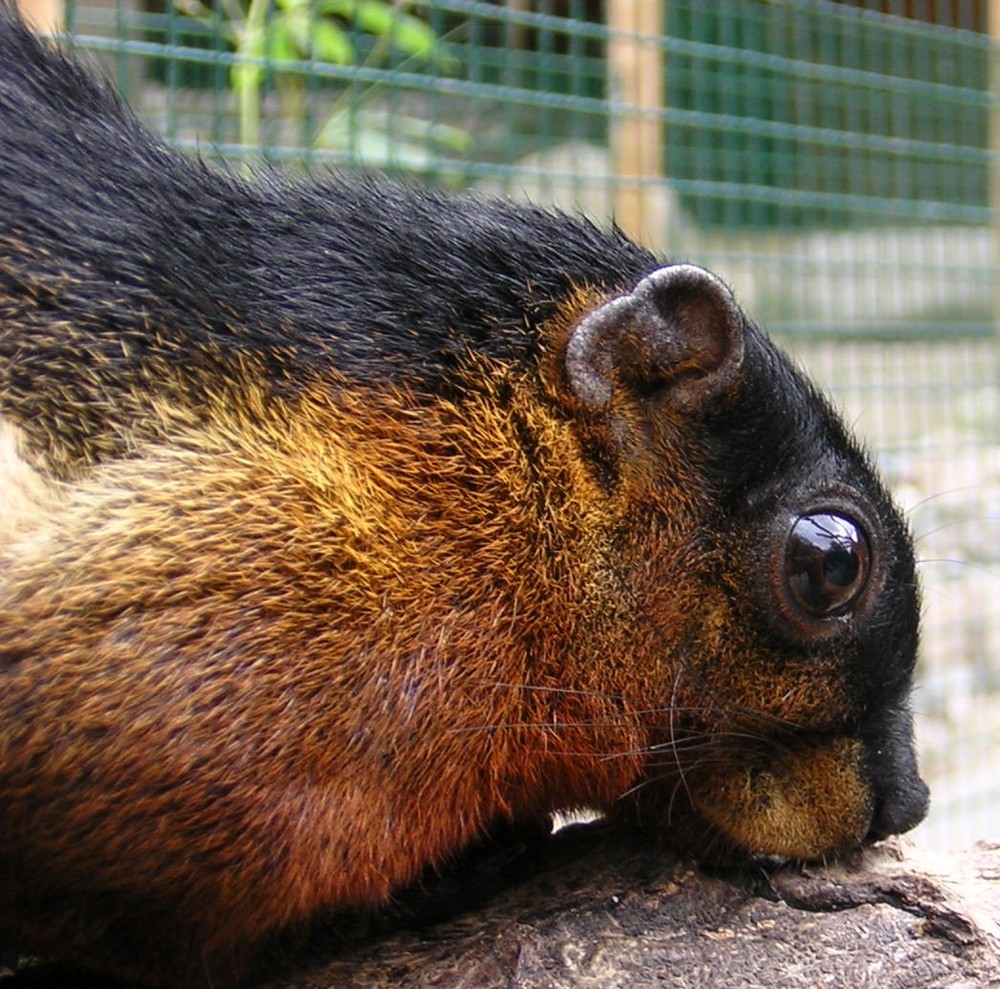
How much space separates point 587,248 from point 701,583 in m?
0.74

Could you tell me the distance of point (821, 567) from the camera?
8.22ft

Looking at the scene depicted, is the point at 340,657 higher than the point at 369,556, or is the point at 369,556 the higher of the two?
the point at 369,556

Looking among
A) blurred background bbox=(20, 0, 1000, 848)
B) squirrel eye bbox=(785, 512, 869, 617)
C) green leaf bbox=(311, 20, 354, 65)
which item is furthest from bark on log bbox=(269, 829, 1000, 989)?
green leaf bbox=(311, 20, 354, 65)

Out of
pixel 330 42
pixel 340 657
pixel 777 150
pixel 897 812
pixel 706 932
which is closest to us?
pixel 340 657

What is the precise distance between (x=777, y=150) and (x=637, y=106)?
1867mm

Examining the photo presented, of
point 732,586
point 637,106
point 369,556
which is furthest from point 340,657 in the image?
point 637,106

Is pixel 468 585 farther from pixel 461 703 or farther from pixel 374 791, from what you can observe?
pixel 374 791

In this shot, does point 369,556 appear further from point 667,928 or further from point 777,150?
point 777,150

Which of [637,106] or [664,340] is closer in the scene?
[664,340]

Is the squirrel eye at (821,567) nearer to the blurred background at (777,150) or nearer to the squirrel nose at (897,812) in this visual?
the squirrel nose at (897,812)

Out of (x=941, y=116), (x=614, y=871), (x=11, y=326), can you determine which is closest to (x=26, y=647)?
(x=11, y=326)

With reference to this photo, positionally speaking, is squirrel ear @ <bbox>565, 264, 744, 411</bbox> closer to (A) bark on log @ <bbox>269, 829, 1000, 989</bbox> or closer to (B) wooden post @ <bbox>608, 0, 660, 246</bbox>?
(A) bark on log @ <bbox>269, 829, 1000, 989</bbox>

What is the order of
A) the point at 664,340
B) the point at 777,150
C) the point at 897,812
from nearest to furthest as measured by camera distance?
the point at 664,340 → the point at 897,812 → the point at 777,150

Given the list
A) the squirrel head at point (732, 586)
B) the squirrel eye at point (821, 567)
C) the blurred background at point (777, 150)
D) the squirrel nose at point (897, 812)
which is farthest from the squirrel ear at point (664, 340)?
the blurred background at point (777, 150)
